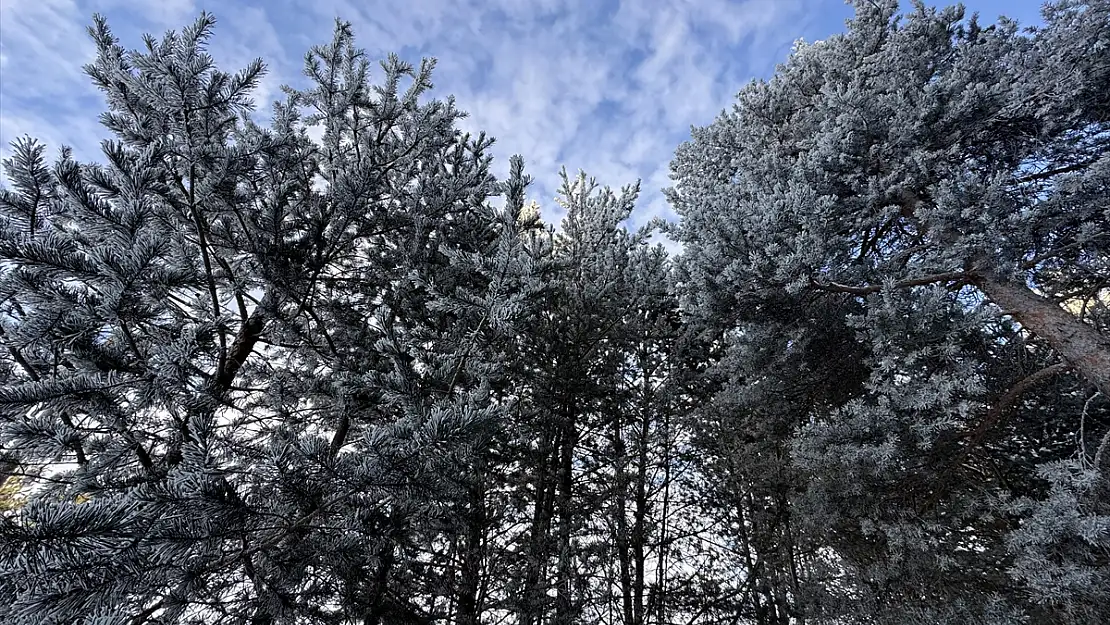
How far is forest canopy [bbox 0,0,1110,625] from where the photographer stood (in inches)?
78.0

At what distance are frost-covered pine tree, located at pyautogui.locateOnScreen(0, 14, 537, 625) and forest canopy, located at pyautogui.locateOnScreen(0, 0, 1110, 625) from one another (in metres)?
0.02

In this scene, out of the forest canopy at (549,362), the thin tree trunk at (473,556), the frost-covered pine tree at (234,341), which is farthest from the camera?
the thin tree trunk at (473,556)

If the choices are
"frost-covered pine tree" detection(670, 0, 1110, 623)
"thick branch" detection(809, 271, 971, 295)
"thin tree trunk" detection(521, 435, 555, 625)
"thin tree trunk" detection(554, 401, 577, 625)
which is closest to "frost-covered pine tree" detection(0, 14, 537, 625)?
"thin tree trunk" detection(521, 435, 555, 625)

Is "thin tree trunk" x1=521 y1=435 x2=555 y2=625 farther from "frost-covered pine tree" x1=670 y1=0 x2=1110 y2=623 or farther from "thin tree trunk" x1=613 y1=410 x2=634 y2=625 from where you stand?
"frost-covered pine tree" x1=670 y1=0 x2=1110 y2=623

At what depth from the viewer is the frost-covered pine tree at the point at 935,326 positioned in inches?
138

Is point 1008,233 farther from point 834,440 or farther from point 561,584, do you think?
point 561,584

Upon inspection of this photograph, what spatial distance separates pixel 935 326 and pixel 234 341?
5.78 m

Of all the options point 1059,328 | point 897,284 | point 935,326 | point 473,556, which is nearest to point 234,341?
point 473,556

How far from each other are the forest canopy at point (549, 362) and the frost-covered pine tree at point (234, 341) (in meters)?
0.02

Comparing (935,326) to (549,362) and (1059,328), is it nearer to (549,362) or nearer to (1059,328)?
(1059,328)

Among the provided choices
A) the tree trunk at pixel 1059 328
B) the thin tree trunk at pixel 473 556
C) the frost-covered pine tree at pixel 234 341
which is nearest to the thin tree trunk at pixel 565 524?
the thin tree trunk at pixel 473 556

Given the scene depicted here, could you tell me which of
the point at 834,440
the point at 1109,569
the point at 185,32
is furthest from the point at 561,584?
the point at 185,32

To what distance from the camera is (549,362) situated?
4762 mm

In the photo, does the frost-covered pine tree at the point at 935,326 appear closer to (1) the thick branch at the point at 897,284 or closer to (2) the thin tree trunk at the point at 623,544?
(1) the thick branch at the point at 897,284
